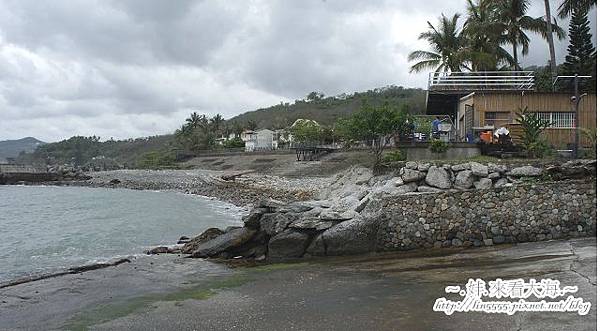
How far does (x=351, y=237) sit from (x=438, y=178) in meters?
3.89

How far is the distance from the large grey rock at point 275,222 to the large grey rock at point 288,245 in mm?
349

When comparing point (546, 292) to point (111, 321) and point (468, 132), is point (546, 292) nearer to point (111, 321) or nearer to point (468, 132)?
point (111, 321)

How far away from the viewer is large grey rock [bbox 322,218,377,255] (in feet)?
47.6

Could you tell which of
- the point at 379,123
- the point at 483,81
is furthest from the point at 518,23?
the point at 379,123

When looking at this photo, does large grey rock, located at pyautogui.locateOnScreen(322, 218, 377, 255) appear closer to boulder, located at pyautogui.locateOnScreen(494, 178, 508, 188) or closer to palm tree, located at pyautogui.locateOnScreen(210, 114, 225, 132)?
boulder, located at pyautogui.locateOnScreen(494, 178, 508, 188)

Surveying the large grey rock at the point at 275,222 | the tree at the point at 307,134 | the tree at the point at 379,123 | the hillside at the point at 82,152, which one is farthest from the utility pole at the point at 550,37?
the hillside at the point at 82,152

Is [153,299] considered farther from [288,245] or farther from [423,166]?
[423,166]

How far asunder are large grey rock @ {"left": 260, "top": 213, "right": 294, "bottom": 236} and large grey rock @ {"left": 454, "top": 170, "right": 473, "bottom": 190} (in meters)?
5.17

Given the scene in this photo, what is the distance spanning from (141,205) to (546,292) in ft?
117

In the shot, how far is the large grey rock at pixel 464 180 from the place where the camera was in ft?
53.1

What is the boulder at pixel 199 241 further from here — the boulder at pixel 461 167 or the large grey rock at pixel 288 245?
the boulder at pixel 461 167

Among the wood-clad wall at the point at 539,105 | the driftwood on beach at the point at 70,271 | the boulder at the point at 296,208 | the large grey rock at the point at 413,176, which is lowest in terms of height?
the driftwood on beach at the point at 70,271

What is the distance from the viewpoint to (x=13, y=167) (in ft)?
372

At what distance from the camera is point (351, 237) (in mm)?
14602
